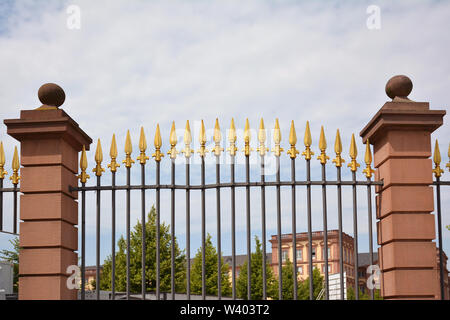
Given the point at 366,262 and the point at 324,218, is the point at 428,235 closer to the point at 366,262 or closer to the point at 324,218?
the point at 324,218

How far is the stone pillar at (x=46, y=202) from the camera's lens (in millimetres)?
7516

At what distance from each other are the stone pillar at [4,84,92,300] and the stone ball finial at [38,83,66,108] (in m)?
0.01

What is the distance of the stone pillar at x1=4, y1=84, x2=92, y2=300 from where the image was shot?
24.7 feet

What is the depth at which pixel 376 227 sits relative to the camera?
8.02 meters

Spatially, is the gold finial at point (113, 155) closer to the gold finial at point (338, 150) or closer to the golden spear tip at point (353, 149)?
the gold finial at point (338, 150)

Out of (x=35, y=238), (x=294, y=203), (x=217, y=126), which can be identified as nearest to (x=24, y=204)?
(x=35, y=238)

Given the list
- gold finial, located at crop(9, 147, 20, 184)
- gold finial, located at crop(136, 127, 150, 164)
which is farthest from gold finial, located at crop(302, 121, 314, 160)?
gold finial, located at crop(9, 147, 20, 184)

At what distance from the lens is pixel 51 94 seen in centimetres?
807

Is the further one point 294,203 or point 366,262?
point 366,262

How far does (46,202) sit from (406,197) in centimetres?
494

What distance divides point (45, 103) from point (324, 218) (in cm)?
433

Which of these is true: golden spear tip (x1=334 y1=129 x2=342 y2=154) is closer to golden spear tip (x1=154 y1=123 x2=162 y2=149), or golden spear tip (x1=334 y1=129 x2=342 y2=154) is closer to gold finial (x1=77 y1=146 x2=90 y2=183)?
golden spear tip (x1=154 y1=123 x2=162 y2=149)

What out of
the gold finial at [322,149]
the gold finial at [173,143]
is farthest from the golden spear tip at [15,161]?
the gold finial at [322,149]
